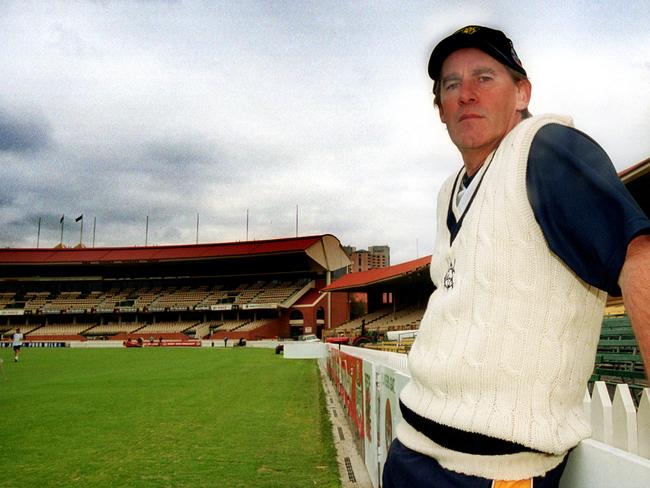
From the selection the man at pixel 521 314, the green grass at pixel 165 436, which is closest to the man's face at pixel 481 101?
the man at pixel 521 314

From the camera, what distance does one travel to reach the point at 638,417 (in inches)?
44.7

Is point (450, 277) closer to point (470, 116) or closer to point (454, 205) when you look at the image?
point (454, 205)

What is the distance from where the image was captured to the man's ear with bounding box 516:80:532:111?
1.43m

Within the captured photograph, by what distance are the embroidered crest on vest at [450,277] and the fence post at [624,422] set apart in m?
0.44

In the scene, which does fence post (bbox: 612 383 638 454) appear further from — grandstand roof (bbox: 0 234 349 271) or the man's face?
grandstand roof (bbox: 0 234 349 271)

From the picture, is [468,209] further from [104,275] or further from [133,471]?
[104,275]

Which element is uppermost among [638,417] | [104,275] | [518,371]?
[104,275]

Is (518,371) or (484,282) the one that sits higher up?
(484,282)

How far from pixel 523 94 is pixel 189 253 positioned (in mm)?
55286

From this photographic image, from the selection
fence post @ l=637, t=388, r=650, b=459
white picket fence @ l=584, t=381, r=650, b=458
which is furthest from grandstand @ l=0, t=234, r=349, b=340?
fence post @ l=637, t=388, r=650, b=459

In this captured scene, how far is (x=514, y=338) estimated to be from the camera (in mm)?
1136

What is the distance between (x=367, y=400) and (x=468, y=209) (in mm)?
4026

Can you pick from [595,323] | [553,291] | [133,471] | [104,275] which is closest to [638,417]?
[595,323]

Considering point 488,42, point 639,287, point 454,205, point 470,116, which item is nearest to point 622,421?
point 639,287
